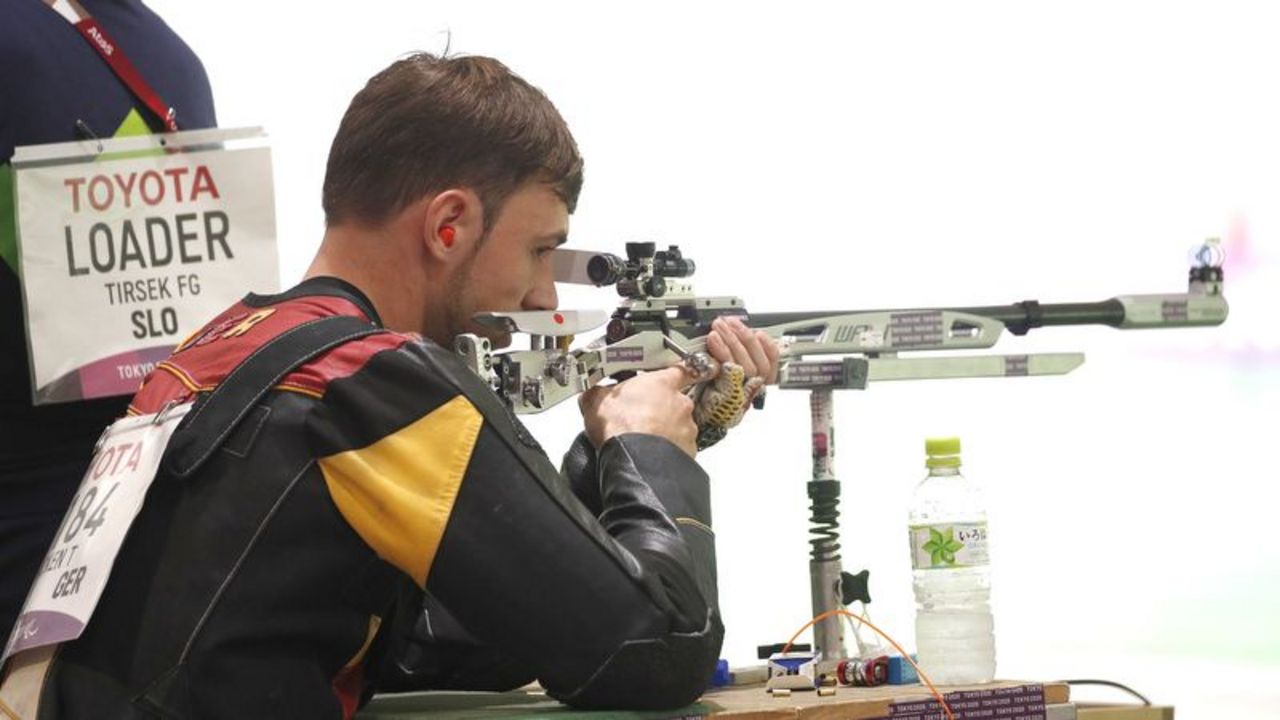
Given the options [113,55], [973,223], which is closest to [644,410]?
[113,55]

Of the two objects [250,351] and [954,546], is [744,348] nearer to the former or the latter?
[954,546]

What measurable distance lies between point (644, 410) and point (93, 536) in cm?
56

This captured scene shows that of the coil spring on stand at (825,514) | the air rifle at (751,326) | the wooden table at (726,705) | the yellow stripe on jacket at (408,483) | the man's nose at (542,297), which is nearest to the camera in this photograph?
the yellow stripe on jacket at (408,483)

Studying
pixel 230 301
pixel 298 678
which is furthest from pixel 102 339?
pixel 298 678

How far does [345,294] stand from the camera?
174 cm

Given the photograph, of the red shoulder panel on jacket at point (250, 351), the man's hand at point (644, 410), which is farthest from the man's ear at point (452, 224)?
the man's hand at point (644, 410)

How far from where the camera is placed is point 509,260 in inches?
72.6

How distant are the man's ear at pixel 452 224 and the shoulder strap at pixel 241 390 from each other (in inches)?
8.0

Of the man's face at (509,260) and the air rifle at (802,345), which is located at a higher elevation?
the man's face at (509,260)

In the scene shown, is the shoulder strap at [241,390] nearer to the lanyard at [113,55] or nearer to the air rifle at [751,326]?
the air rifle at [751,326]

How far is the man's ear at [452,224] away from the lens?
5.88 feet

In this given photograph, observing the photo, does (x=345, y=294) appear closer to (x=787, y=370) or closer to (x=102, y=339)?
(x=102, y=339)

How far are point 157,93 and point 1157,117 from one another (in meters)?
1.89

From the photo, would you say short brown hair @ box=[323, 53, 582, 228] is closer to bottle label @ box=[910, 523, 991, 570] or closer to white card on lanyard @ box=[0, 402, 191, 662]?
white card on lanyard @ box=[0, 402, 191, 662]
